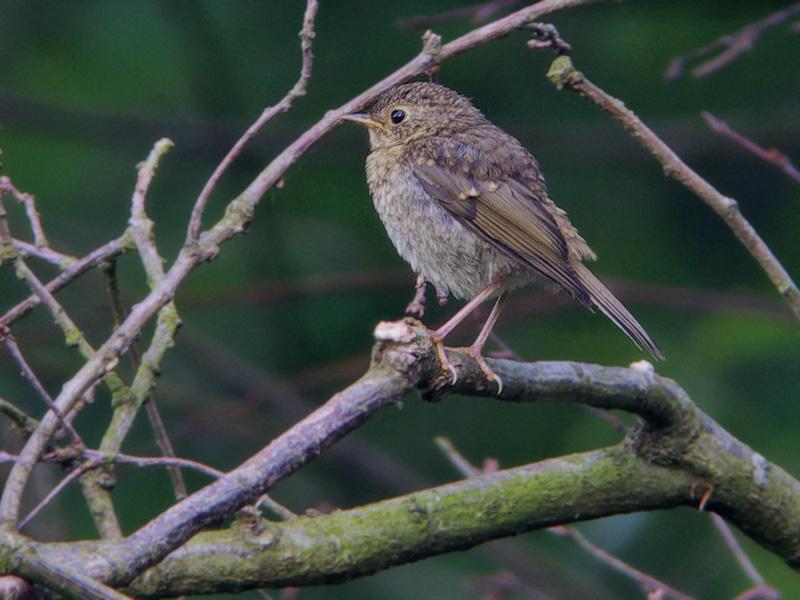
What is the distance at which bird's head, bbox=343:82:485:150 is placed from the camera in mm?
4621

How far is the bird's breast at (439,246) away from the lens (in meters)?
4.14

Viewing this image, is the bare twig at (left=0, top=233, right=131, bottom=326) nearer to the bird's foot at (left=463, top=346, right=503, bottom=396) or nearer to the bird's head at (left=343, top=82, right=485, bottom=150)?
the bird's foot at (left=463, top=346, right=503, bottom=396)

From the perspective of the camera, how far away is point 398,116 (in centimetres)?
468

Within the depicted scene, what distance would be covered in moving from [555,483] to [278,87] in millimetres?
4136

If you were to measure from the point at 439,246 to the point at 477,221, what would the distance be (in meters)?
0.15

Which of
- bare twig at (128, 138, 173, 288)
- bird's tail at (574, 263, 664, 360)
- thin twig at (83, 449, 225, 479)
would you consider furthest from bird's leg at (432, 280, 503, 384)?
bare twig at (128, 138, 173, 288)

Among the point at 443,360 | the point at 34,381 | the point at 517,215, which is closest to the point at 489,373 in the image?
the point at 443,360

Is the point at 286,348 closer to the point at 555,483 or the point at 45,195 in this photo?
the point at 45,195

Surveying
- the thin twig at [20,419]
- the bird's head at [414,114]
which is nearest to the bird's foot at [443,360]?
the thin twig at [20,419]

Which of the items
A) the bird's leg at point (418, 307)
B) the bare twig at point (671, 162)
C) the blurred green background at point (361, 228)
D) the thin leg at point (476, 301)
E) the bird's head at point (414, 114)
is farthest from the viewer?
the blurred green background at point (361, 228)

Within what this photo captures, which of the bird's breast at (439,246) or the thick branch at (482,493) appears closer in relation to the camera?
the thick branch at (482,493)

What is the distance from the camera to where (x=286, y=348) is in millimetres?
7074

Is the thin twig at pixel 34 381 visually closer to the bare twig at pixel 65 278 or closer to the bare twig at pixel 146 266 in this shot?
the bare twig at pixel 65 278

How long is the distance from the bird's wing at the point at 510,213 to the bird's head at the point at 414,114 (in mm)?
248
